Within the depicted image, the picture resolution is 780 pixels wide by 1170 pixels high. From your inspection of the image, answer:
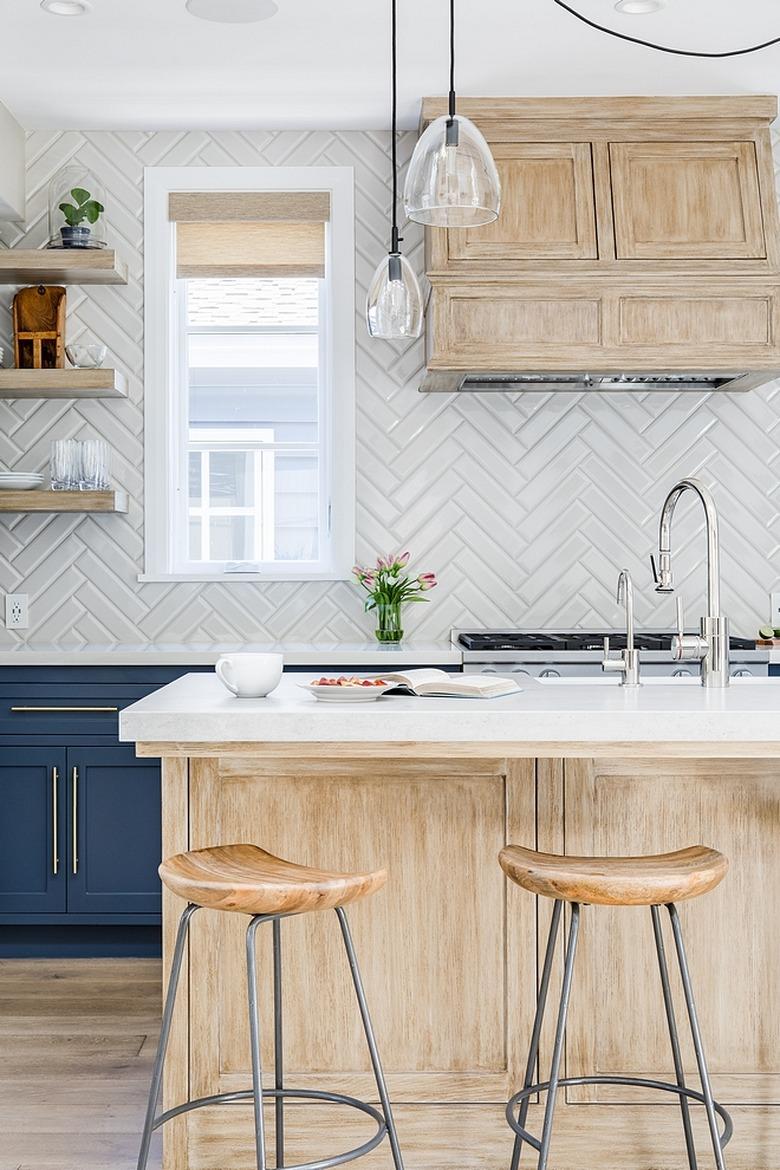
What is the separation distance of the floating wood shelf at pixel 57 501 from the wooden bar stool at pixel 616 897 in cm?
251

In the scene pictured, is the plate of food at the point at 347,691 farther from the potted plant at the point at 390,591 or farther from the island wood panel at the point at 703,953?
the potted plant at the point at 390,591

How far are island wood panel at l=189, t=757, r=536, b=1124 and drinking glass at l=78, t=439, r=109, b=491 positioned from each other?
219 centimetres

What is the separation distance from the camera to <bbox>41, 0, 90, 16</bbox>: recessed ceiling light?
3285 millimetres

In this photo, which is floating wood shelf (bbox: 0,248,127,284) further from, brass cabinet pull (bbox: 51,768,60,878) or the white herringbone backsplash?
brass cabinet pull (bbox: 51,768,60,878)

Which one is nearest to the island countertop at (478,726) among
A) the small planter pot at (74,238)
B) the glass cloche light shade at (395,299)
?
the glass cloche light shade at (395,299)

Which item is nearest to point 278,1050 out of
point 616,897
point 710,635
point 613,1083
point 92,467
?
point 613,1083

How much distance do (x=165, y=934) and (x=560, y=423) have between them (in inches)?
108

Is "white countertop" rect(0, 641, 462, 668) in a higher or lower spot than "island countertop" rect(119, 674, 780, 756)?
higher

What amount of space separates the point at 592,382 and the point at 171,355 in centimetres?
160

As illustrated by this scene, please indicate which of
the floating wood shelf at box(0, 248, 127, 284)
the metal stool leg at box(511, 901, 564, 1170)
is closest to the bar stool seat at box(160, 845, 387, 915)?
the metal stool leg at box(511, 901, 564, 1170)

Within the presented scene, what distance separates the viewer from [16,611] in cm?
429

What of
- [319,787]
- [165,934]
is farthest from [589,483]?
[165,934]

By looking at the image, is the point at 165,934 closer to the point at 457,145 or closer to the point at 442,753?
the point at 442,753

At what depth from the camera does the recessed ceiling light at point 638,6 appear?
3287 mm
